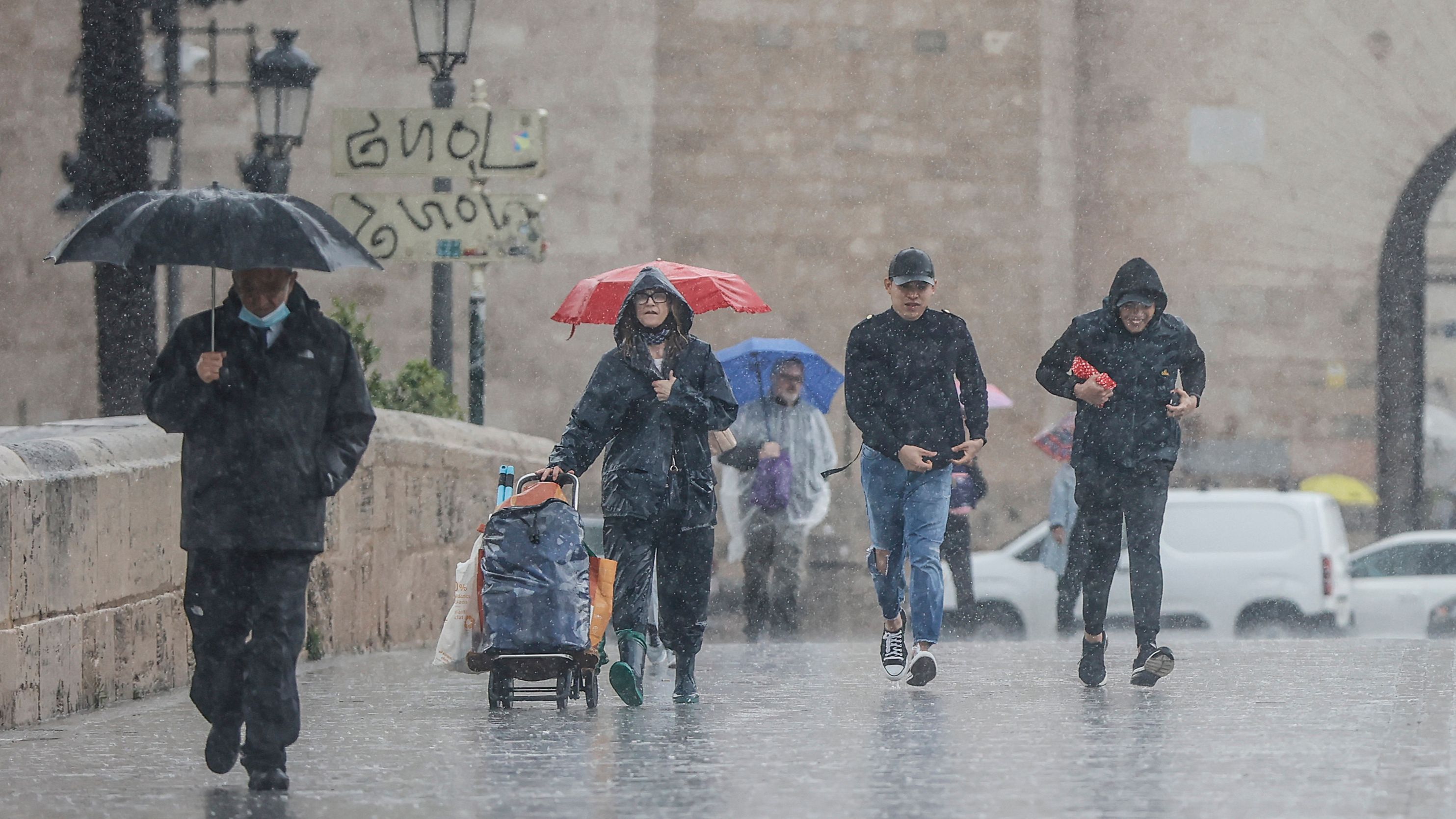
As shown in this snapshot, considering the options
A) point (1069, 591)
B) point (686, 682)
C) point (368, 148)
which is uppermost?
point (368, 148)

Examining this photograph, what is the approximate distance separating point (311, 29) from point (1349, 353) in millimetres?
9951

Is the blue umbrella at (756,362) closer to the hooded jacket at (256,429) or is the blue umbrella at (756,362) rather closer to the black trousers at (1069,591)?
the black trousers at (1069,591)

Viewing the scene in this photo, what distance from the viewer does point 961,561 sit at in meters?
13.8

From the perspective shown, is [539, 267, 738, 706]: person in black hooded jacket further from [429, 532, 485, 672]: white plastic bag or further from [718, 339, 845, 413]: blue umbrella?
[718, 339, 845, 413]: blue umbrella

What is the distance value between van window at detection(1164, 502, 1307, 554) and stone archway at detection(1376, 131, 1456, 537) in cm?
Result: 575

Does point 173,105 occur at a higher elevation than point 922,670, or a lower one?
higher

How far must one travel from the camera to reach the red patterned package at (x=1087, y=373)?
8188 mm

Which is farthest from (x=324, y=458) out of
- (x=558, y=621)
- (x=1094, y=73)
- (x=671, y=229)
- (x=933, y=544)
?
(x=1094, y=73)

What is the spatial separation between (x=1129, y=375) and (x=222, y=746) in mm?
3748

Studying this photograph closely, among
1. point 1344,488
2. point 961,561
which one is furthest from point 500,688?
point 1344,488

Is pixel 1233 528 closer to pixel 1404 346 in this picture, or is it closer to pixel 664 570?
pixel 1404 346

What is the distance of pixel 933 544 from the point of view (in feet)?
27.7

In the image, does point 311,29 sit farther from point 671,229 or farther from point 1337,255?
point 1337,255

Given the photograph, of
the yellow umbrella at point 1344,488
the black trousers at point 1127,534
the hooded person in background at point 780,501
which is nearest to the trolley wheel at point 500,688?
the black trousers at point 1127,534
